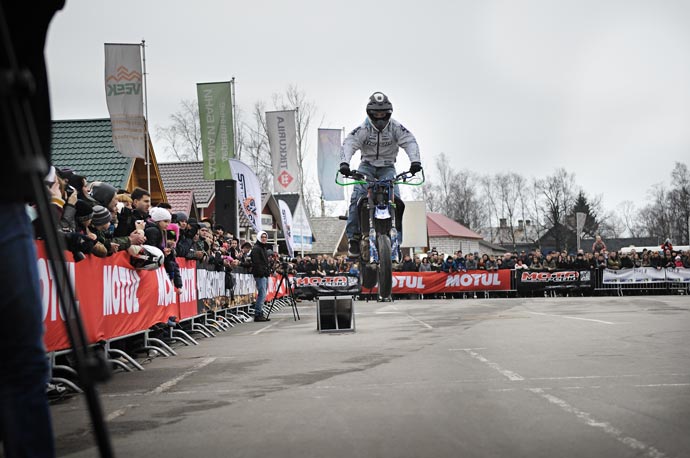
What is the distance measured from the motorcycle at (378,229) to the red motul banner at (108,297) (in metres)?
3.12

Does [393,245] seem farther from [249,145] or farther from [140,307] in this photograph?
[249,145]

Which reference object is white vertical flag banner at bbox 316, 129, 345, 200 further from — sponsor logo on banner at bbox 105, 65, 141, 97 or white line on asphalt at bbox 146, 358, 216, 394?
white line on asphalt at bbox 146, 358, 216, 394

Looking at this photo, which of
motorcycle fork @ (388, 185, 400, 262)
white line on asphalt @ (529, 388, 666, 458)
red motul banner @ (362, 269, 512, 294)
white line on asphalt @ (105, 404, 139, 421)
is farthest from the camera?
red motul banner @ (362, 269, 512, 294)

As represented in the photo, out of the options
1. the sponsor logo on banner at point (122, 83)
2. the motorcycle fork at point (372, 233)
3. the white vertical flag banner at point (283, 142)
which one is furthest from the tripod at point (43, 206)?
the white vertical flag banner at point (283, 142)

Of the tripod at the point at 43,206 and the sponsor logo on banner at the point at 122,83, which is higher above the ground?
the sponsor logo on banner at the point at 122,83

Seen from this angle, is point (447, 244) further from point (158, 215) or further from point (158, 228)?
point (158, 228)

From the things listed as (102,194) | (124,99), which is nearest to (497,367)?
(102,194)

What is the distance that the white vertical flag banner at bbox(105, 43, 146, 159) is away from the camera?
67.9 feet

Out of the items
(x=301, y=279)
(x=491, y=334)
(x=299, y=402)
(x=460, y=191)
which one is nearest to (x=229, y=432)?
(x=299, y=402)

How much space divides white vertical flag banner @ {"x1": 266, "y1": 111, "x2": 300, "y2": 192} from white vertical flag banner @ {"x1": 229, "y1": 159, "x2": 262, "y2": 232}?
26.1 ft

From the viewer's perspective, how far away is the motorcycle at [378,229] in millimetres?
10195

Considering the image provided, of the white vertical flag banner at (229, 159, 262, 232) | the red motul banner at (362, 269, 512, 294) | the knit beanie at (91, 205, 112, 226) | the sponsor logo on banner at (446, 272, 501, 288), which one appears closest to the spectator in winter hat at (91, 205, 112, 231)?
the knit beanie at (91, 205, 112, 226)

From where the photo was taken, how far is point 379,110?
1021 centimetres

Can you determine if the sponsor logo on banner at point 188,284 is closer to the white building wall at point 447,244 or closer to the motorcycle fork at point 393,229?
the motorcycle fork at point 393,229
